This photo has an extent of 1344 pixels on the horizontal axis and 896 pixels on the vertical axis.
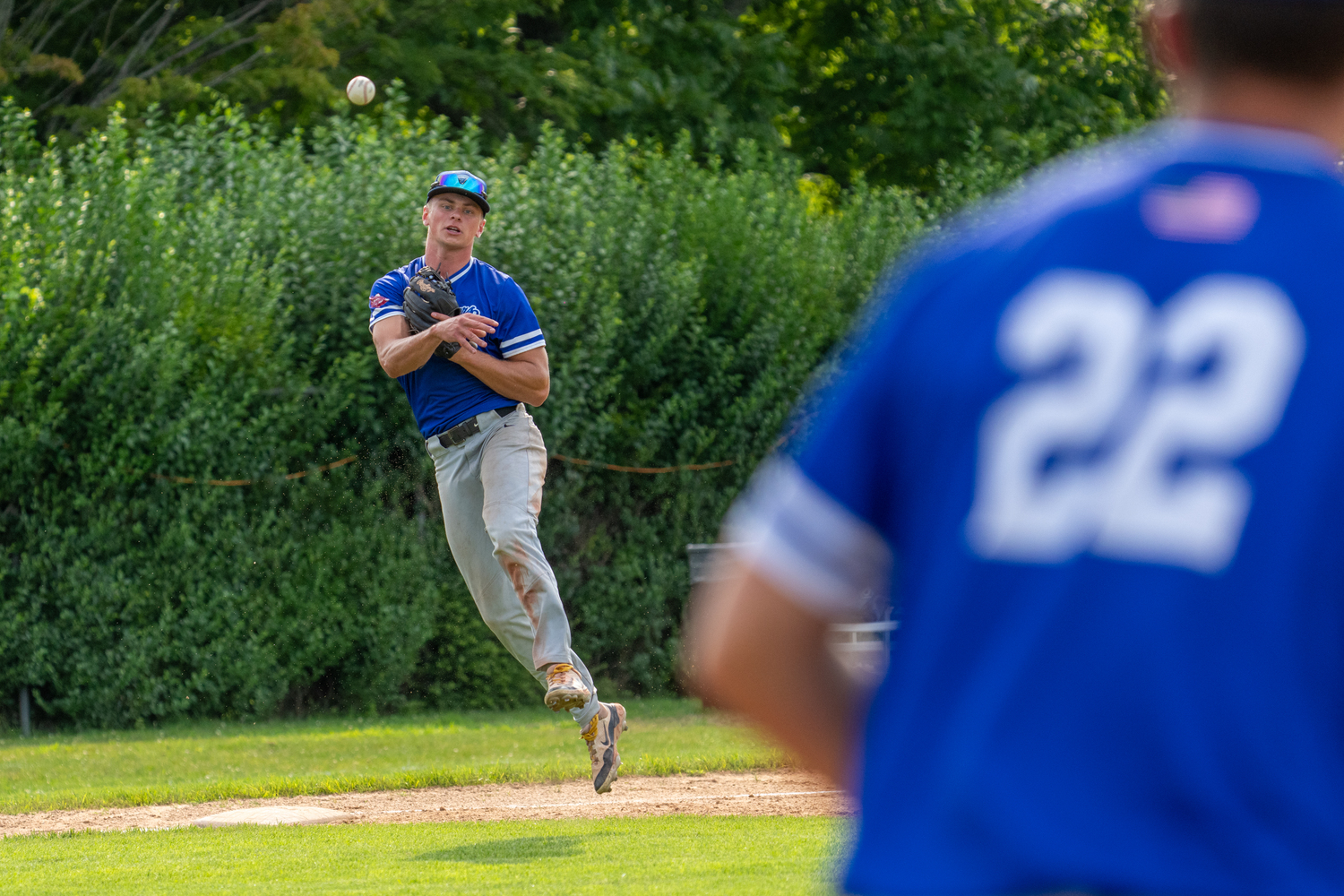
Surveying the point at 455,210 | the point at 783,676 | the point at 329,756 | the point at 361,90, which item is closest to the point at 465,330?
the point at 455,210

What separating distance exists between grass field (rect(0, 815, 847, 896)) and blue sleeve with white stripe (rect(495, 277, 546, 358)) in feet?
6.71

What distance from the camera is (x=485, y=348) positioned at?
7336 millimetres

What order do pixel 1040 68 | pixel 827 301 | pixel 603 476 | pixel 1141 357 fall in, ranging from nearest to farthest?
pixel 1141 357 < pixel 603 476 < pixel 827 301 < pixel 1040 68

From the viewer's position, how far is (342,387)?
12.2 metres

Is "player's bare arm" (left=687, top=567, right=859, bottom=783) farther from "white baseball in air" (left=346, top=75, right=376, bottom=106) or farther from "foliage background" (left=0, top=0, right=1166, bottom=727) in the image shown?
"white baseball in air" (left=346, top=75, right=376, bottom=106)

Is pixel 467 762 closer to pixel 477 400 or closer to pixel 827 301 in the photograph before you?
pixel 477 400

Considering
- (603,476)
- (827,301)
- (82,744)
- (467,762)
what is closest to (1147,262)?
(467,762)

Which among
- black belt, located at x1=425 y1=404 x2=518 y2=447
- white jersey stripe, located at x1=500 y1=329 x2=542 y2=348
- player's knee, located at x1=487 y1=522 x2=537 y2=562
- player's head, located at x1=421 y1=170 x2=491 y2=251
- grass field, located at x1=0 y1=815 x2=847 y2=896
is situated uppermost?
player's head, located at x1=421 y1=170 x2=491 y2=251

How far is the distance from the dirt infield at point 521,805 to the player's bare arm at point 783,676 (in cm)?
559

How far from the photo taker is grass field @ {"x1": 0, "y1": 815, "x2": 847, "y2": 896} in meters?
5.66

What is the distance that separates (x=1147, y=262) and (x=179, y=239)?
11457 millimetres

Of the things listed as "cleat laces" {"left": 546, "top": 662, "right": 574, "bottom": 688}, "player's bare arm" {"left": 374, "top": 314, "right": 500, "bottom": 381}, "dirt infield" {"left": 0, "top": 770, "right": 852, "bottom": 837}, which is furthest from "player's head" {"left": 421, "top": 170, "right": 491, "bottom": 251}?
"dirt infield" {"left": 0, "top": 770, "right": 852, "bottom": 837}

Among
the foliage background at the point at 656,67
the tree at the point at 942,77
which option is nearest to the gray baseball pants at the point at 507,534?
the foliage background at the point at 656,67

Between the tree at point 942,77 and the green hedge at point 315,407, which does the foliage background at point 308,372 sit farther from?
the tree at point 942,77
